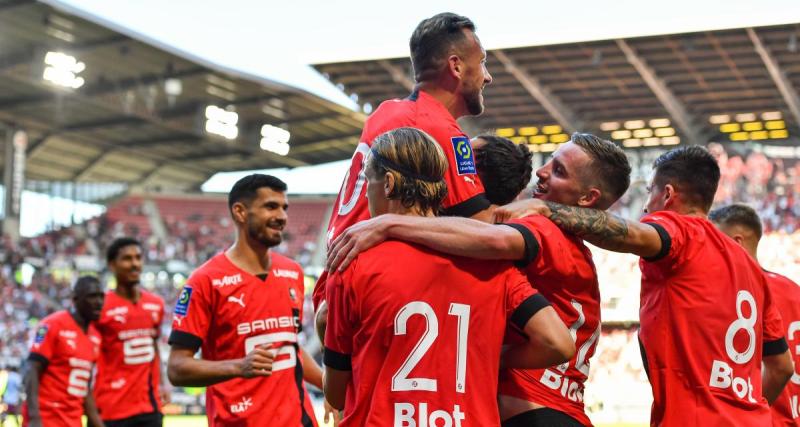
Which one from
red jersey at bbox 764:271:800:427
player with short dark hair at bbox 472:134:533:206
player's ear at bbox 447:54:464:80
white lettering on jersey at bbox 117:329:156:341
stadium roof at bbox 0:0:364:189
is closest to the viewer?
player with short dark hair at bbox 472:134:533:206

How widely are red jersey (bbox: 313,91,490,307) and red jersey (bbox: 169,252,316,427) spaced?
1990 millimetres

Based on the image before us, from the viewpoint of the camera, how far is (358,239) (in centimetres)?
346

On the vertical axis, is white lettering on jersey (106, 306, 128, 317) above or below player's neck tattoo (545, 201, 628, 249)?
below

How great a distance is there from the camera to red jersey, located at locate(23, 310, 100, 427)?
402 inches

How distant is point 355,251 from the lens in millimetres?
3453

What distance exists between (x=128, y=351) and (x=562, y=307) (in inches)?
299

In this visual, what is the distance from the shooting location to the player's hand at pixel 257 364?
5750 millimetres

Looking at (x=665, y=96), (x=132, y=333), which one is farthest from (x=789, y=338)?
(x=665, y=96)

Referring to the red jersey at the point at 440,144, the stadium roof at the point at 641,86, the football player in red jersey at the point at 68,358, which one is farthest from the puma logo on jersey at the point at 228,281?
the stadium roof at the point at 641,86

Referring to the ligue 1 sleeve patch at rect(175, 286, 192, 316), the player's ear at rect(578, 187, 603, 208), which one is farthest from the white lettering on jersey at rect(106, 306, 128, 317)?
the player's ear at rect(578, 187, 603, 208)

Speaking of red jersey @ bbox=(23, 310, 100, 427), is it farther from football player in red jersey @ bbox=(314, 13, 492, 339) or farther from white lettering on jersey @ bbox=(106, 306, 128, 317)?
football player in red jersey @ bbox=(314, 13, 492, 339)

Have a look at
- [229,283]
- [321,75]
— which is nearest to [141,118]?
[321,75]

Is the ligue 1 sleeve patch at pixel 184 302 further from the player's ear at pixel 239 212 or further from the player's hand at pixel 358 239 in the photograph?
the player's hand at pixel 358 239

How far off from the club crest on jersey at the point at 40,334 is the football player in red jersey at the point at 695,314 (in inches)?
292
